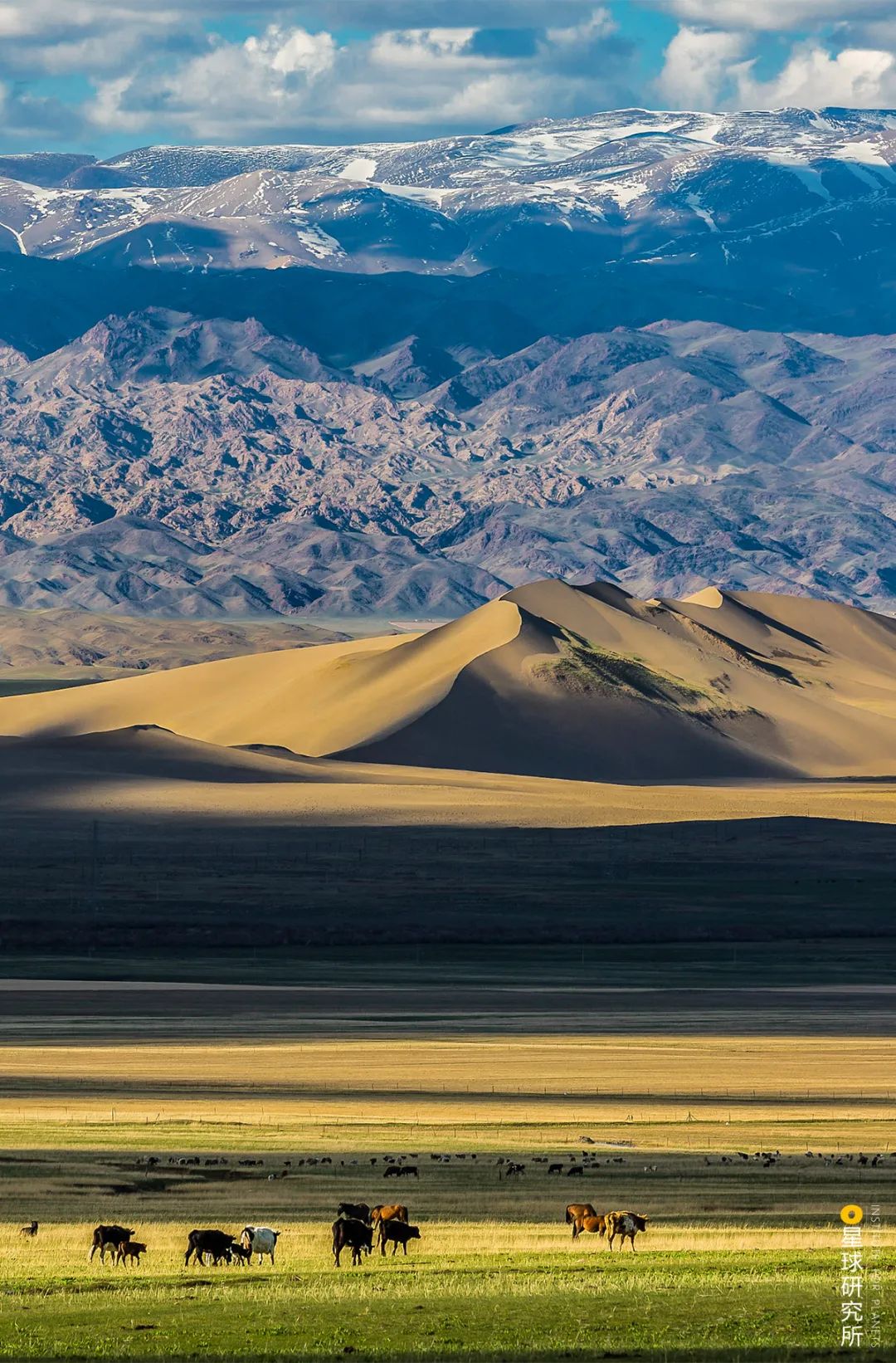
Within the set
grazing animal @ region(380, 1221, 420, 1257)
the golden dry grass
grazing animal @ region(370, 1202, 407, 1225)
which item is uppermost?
the golden dry grass

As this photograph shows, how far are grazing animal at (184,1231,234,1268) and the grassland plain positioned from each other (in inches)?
11.0

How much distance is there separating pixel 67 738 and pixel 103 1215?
480 feet

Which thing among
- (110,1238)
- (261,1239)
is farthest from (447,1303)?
(110,1238)

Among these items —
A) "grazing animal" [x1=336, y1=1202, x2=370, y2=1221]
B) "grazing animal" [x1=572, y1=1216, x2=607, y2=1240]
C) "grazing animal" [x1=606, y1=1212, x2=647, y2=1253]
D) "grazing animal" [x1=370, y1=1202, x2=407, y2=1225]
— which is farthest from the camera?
"grazing animal" [x1=572, y1=1216, x2=607, y2=1240]

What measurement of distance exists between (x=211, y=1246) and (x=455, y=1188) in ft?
30.1

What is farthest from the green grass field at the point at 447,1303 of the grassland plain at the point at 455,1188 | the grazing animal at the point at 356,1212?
the grazing animal at the point at 356,1212

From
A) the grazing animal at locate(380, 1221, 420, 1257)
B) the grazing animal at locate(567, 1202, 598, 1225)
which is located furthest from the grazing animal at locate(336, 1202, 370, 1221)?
the grazing animal at locate(567, 1202, 598, 1225)

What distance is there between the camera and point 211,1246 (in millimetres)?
26188

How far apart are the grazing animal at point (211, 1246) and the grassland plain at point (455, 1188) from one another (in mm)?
281

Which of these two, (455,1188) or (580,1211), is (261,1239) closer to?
(580,1211)

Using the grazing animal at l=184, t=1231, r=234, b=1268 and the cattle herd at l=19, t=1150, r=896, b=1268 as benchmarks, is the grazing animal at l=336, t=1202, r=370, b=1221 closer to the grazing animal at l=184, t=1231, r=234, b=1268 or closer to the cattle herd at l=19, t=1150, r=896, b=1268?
the cattle herd at l=19, t=1150, r=896, b=1268

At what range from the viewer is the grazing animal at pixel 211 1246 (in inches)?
1027

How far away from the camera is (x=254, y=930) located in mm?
101938

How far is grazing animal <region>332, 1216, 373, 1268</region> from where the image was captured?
26.0 meters
